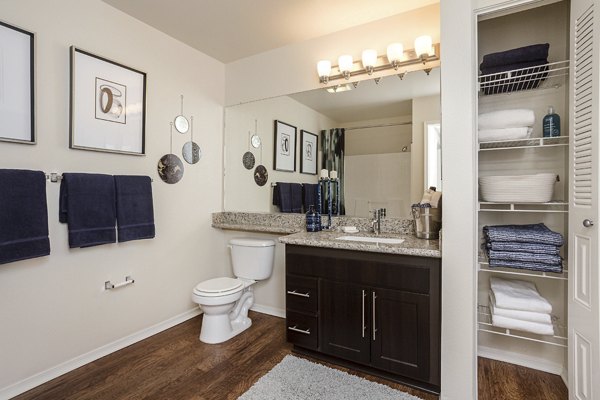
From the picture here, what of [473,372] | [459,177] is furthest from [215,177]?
[473,372]

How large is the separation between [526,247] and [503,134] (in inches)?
25.3

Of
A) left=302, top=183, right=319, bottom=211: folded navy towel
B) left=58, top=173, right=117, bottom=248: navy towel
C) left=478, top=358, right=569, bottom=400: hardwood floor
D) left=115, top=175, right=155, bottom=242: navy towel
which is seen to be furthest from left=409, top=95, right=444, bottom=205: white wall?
left=58, top=173, right=117, bottom=248: navy towel

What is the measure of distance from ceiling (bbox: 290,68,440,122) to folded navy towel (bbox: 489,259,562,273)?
1172mm

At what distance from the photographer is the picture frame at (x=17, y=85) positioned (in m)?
1.63

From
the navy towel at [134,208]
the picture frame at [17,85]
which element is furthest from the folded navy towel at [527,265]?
the picture frame at [17,85]

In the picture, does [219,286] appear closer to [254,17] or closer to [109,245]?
[109,245]

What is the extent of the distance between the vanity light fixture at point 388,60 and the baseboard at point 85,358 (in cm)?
243

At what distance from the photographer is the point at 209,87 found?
9.61 feet

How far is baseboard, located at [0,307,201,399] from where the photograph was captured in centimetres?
170

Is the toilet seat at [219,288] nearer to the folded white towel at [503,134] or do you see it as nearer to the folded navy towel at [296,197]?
the folded navy towel at [296,197]

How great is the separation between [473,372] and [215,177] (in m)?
2.54

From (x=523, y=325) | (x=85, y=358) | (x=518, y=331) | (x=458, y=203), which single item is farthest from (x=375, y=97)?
(x=85, y=358)

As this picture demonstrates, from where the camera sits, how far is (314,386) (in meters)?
1.75

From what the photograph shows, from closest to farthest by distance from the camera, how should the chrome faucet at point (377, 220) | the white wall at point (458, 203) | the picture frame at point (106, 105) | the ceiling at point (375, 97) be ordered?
the white wall at point (458, 203), the picture frame at point (106, 105), the ceiling at point (375, 97), the chrome faucet at point (377, 220)
